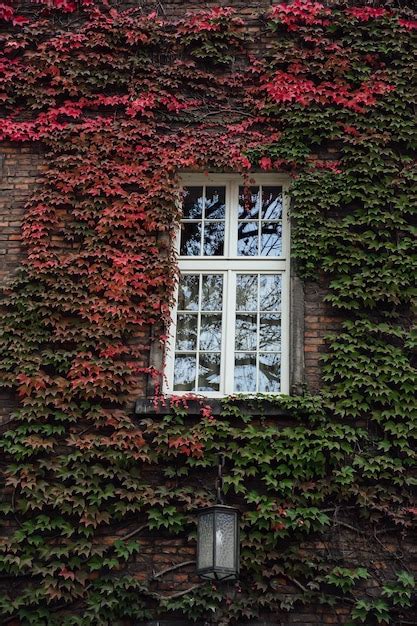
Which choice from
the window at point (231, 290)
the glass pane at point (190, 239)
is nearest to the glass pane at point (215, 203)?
the window at point (231, 290)

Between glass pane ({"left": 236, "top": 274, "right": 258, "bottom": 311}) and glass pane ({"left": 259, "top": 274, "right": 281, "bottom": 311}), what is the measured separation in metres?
0.06

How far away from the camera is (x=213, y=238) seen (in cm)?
887

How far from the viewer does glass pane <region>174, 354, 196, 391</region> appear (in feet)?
27.3

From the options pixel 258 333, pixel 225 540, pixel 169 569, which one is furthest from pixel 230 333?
pixel 225 540

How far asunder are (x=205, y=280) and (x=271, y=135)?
1.59 m

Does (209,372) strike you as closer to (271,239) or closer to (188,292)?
(188,292)

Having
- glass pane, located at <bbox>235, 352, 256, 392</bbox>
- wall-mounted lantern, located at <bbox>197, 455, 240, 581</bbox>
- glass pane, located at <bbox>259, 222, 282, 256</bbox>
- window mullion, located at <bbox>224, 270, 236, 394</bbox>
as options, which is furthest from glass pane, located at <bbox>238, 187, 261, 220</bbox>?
wall-mounted lantern, located at <bbox>197, 455, 240, 581</bbox>

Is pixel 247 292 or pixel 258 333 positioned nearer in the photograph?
pixel 258 333

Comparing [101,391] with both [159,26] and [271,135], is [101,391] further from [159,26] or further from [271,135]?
[159,26]

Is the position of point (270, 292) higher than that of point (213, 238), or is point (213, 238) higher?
point (213, 238)

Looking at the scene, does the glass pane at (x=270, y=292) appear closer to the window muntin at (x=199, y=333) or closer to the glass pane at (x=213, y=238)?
the window muntin at (x=199, y=333)

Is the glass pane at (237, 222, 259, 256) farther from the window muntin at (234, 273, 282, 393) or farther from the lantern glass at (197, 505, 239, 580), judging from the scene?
the lantern glass at (197, 505, 239, 580)

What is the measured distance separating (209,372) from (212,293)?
805 mm

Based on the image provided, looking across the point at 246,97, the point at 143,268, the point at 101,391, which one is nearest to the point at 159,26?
the point at 246,97
